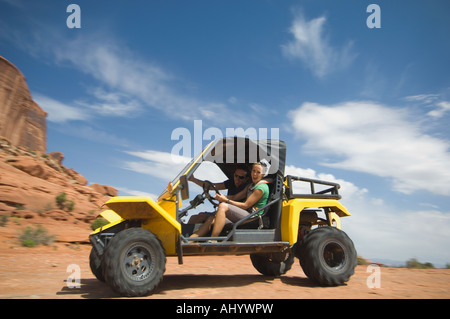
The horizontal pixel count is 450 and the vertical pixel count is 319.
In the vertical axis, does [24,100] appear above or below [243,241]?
above

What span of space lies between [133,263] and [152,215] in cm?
72

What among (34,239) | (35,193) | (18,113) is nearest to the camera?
(34,239)

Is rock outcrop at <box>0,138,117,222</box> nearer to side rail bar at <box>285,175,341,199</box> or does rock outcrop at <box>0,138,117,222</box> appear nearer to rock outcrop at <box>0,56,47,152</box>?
rock outcrop at <box>0,56,47,152</box>

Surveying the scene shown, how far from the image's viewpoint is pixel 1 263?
8477 millimetres

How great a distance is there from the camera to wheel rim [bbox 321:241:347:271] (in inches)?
228

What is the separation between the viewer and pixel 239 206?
18.4 feet

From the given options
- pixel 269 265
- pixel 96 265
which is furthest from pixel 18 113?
pixel 269 265

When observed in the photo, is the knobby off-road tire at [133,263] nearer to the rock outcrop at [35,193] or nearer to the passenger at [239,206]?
the passenger at [239,206]

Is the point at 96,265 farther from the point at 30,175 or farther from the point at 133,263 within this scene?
the point at 30,175

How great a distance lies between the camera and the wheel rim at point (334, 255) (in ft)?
19.0

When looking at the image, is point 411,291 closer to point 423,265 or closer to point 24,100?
point 423,265

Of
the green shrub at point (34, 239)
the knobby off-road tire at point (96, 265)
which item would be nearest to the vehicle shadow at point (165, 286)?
the knobby off-road tire at point (96, 265)
